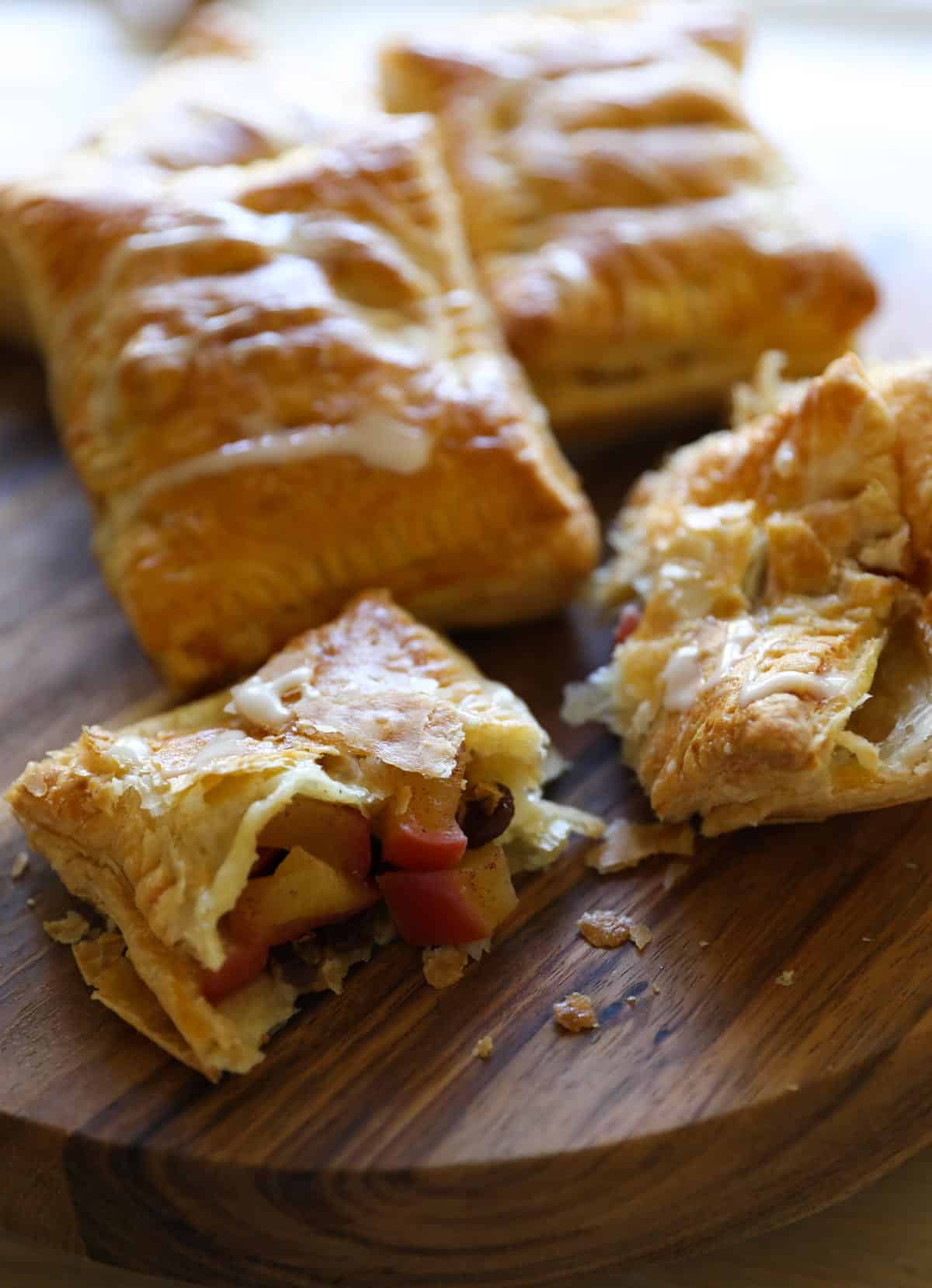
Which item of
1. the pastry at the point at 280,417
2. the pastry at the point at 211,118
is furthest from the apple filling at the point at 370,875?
the pastry at the point at 211,118

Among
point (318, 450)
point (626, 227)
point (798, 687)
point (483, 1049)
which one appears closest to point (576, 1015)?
point (483, 1049)

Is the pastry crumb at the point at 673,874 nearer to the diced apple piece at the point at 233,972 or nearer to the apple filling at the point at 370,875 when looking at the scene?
the apple filling at the point at 370,875

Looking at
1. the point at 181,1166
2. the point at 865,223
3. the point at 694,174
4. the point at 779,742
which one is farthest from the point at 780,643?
the point at 865,223

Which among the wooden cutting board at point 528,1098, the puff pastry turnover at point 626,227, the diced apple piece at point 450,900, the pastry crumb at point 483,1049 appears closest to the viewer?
the wooden cutting board at point 528,1098

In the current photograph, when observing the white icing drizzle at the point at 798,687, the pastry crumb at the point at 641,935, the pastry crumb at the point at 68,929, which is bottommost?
the pastry crumb at the point at 68,929

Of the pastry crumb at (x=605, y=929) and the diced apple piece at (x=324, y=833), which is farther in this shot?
the pastry crumb at (x=605, y=929)

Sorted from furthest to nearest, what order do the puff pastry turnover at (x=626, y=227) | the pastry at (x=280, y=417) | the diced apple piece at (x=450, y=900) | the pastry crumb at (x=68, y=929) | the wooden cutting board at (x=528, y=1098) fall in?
1. the puff pastry turnover at (x=626, y=227)
2. the pastry at (x=280, y=417)
3. the pastry crumb at (x=68, y=929)
4. the diced apple piece at (x=450, y=900)
5. the wooden cutting board at (x=528, y=1098)

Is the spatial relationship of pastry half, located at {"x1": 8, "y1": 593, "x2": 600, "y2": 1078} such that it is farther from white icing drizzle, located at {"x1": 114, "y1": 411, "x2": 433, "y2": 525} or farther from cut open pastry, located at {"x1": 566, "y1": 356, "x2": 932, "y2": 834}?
white icing drizzle, located at {"x1": 114, "y1": 411, "x2": 433, "y2": 525}

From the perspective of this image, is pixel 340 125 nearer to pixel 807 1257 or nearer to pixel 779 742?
pixel 779 742
